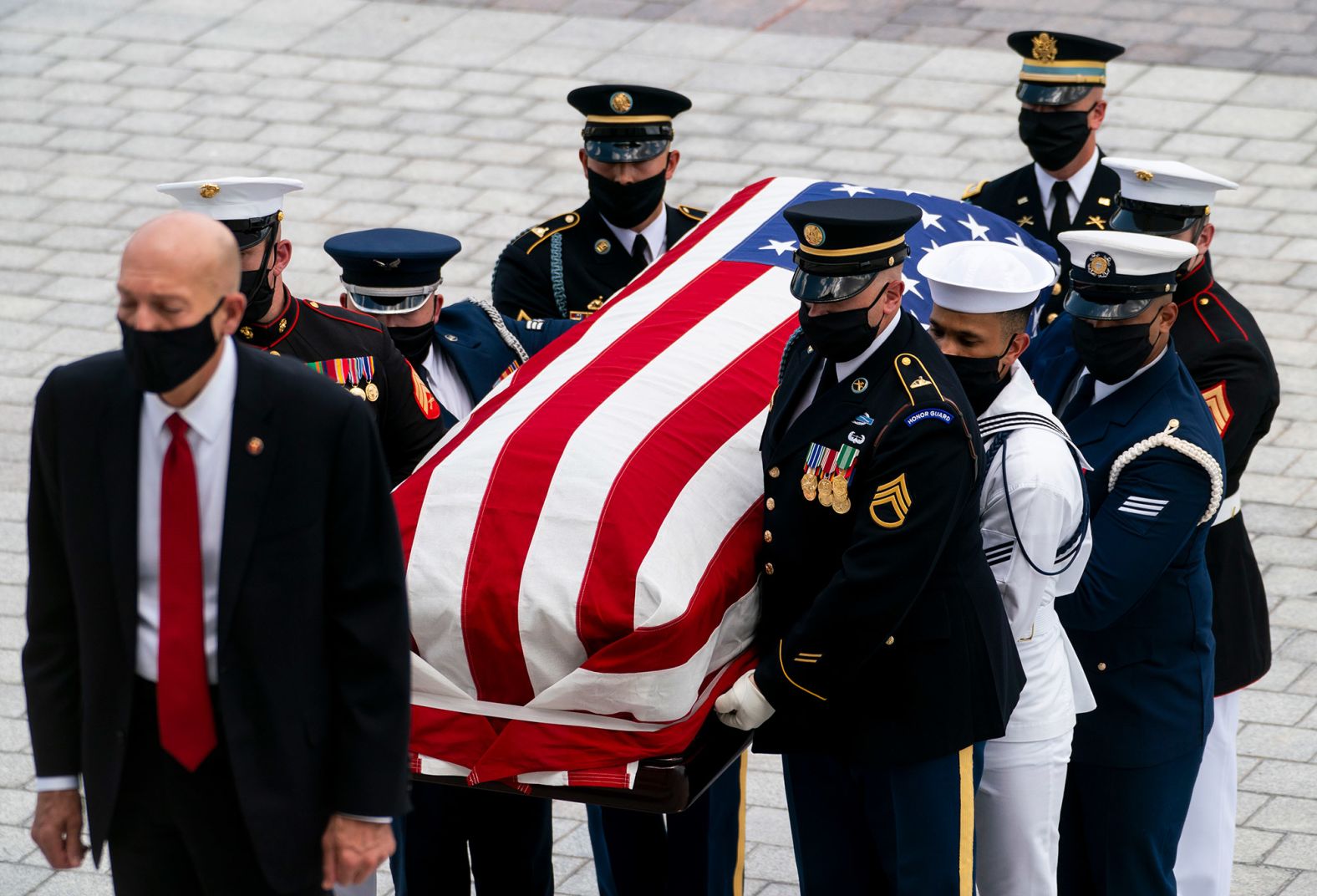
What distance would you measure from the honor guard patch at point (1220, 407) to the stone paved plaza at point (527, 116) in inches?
107

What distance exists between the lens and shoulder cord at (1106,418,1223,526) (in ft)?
13.4

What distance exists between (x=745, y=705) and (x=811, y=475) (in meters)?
0.48

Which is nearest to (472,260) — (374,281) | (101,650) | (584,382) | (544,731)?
(374,281)

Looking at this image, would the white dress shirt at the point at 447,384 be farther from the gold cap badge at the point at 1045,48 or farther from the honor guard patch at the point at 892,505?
the gold cap badge at the point at 1045,48

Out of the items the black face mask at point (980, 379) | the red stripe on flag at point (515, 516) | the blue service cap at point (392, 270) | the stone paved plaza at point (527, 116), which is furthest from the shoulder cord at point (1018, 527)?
the stone paved plaza at point (527, 116)

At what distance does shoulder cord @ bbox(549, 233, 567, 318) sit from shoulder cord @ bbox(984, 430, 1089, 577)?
179 cm

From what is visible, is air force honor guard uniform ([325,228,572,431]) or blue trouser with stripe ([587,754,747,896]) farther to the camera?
air force honor guard uniform ([325,228,572,431])

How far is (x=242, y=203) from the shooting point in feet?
14.1

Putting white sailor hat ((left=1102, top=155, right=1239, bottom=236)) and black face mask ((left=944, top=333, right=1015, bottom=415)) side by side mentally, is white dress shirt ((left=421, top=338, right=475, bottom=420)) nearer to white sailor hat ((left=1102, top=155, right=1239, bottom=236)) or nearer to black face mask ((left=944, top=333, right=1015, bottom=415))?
black face mask ((left=944, top=333, right=1015, bottom=415))

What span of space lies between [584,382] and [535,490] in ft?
1.25

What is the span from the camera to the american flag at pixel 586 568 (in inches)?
143

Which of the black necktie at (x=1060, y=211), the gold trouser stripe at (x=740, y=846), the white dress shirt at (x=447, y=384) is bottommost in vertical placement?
the gold trouser stripe at (x=740, y=846)

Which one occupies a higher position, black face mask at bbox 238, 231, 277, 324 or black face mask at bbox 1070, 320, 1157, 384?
black face mask at bbox 238, 231, 277, 324

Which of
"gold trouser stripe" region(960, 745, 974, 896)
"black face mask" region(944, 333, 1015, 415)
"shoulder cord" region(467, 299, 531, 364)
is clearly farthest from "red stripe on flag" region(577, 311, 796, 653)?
"shoulder cord" region(467, 299, 531, 364)
